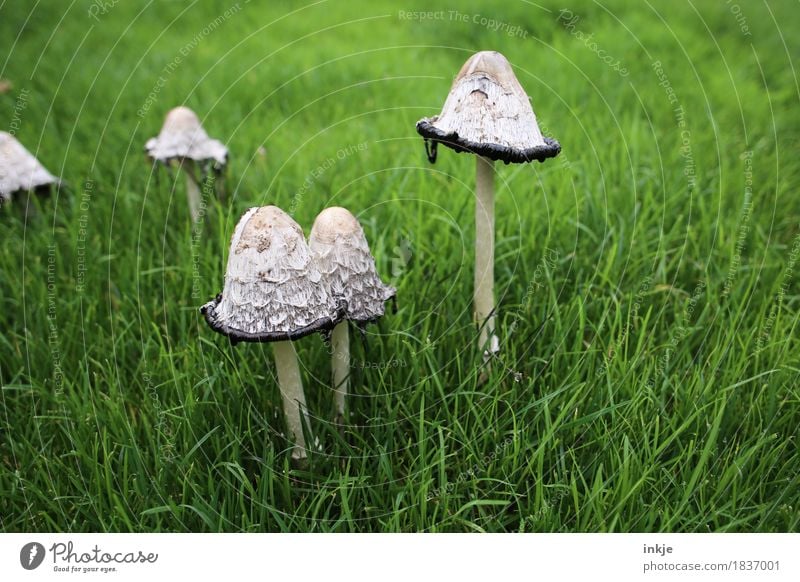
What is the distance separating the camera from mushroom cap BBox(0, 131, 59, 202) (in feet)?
10.4

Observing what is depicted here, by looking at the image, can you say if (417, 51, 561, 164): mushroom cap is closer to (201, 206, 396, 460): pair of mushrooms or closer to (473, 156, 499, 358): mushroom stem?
(473, 156, 499, 358): mushroom stem

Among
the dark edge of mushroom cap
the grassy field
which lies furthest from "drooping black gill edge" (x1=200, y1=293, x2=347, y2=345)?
the dark edge of mushroom cap

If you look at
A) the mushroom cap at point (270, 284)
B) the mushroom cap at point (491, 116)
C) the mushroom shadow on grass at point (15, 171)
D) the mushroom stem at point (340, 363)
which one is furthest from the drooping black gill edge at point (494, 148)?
the mushroom shadow on grass at point (15, 171)

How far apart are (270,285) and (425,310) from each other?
3.00ft

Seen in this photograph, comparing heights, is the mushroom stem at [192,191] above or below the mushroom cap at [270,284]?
above

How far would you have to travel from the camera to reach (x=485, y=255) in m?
2.15

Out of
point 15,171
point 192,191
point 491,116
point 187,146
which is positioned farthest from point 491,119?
point 15,171

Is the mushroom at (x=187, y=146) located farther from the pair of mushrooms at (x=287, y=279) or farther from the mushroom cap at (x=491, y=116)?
the mushroom cap at (x=491, y=116)

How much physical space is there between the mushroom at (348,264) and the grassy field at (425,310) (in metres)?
0.28

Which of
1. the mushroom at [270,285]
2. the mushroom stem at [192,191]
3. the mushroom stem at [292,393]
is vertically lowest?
the mushroom stem at [292,393]

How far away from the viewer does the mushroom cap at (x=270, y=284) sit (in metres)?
1.65

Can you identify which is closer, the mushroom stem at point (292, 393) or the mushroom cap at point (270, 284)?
the mushroom cap at point (270, 284)
